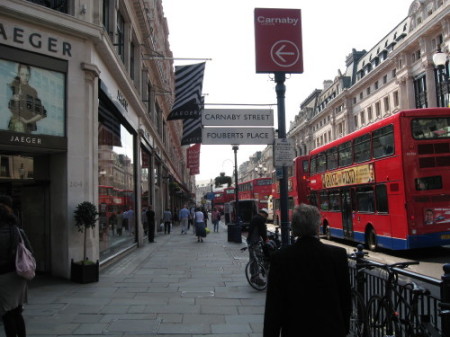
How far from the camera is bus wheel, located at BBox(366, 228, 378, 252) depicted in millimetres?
15289

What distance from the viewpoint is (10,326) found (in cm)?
472

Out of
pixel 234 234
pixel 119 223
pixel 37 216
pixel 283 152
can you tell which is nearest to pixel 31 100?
pixel 37 216

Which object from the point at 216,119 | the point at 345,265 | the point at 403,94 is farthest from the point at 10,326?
the point at 403,94

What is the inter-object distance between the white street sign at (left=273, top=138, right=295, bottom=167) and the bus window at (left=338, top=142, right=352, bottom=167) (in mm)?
9261

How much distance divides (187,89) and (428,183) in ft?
27.5

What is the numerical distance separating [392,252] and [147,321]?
36.7 feet

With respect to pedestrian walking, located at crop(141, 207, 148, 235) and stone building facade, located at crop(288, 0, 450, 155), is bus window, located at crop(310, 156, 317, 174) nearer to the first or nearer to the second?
pedestrian walking, located at crop(141, 207, 148, 235)

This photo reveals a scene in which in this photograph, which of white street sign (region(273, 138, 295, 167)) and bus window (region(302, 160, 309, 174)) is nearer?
white street sign (region(273, 138, 295, 167))

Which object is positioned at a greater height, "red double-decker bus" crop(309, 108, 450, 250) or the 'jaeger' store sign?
the 'jaeger' store sign

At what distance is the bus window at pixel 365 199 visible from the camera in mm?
15125

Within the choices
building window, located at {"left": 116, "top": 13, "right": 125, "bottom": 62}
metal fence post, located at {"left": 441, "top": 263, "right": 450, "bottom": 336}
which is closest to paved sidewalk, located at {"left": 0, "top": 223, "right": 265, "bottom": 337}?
metal fence post, located at {"left": 441, "top": 263, "right": 450, "bottom": 336}

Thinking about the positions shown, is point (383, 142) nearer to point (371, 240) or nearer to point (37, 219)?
point (371, 240)

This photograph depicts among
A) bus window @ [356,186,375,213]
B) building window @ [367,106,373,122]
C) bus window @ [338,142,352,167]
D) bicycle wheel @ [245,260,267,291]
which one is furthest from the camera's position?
building window @ [367,106,373,122]

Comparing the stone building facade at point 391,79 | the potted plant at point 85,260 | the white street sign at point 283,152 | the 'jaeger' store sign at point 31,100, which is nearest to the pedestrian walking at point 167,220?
the potted plant at point 85,260
